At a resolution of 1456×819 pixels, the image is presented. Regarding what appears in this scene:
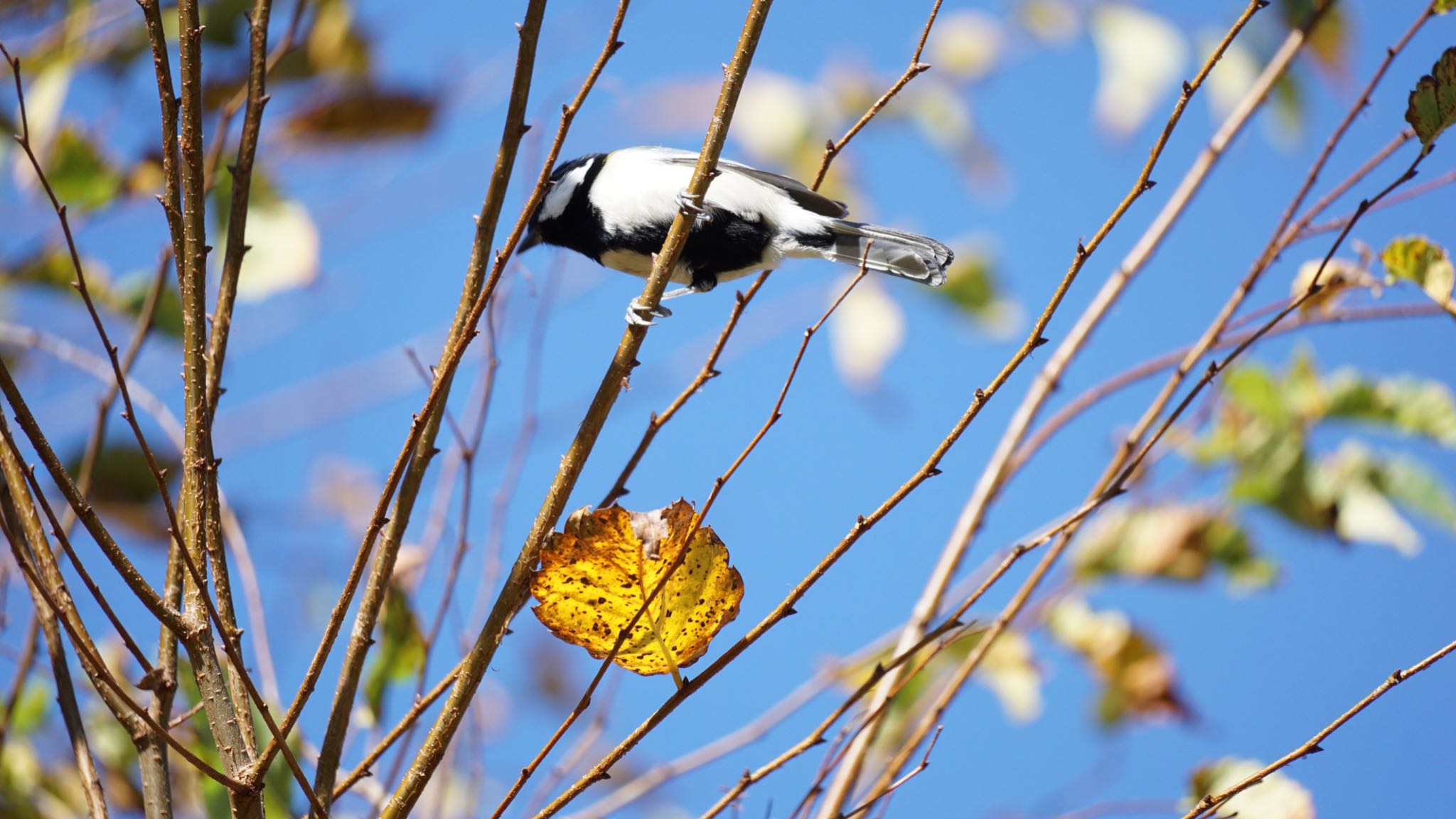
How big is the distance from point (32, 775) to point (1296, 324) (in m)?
2.19

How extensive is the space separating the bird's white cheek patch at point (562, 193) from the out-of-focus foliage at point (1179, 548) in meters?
1.24

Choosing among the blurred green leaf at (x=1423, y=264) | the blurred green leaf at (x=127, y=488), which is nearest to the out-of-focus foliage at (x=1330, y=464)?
the blurred green leaf at (x=1423, y=264)

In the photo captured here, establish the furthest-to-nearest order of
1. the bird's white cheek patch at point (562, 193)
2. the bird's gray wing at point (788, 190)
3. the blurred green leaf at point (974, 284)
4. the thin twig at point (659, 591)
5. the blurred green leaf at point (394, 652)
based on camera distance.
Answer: the blurred green leaf at point (974, 284) < the bird's white cheek patch at point (562, 193) < the bird's gray wing at point (788, 190) < the blurred green leaf at point (394, 652) < the thin twig at point (659, 591)

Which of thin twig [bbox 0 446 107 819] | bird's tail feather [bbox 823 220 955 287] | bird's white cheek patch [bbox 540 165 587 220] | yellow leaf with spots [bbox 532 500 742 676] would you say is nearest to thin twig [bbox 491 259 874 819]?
yellow leaf with spots [bbox 532 500 742 676]

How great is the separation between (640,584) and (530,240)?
164 centimetres

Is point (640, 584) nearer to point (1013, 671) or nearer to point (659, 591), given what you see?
point (659, 591)

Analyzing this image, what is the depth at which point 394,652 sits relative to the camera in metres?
1.51

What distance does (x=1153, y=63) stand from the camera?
243 centimetres

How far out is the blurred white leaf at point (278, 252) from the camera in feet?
6.37

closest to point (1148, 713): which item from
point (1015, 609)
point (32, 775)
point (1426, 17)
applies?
point (1015, 609)

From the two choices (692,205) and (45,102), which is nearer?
(692,205)

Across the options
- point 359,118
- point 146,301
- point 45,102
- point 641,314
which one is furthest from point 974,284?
point 45,102

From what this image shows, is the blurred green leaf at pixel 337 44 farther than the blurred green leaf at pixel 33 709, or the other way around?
the blurred green leaf at pixel 337 44

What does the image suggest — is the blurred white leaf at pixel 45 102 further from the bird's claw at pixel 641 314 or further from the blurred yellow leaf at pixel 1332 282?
the blurred yellow leaf at pixel 1332 282
